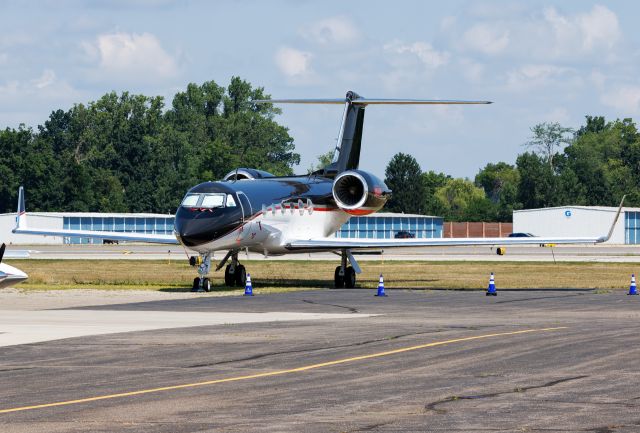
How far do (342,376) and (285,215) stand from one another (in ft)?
87.9

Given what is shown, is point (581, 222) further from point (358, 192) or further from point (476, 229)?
point (358, 192)

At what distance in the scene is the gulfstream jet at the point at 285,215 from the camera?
4075 cm

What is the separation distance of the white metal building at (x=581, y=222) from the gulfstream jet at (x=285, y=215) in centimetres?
7247

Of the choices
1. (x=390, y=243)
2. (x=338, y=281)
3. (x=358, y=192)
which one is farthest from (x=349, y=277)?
(x=358, y=192)

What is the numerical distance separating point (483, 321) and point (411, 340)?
5.27 m

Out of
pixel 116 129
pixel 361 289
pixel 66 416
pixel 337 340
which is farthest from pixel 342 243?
pixel 116 129

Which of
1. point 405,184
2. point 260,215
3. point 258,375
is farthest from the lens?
point 405,184

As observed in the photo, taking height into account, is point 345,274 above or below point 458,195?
below

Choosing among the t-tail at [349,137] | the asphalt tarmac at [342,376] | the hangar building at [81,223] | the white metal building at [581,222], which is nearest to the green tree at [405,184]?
the white metal building at [581,222]

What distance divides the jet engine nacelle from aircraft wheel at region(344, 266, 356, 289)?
7.57 feet

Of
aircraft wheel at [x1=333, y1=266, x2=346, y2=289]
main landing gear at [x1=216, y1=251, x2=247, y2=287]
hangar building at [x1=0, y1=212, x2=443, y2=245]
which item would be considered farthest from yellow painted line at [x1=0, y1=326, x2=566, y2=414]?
hangar building at [x1=0, y1=212, x2=443, y2=245]

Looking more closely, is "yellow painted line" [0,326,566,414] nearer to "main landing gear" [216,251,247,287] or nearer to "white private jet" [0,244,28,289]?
"white private jet" [0,244,28,289]

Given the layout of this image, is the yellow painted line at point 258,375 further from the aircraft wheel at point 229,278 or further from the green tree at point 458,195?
the green tree at point 458,195

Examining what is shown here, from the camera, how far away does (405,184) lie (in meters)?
165
